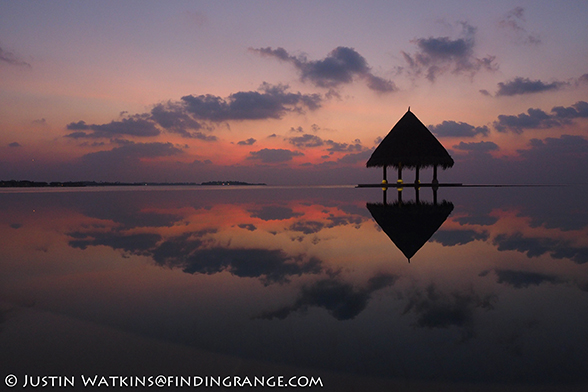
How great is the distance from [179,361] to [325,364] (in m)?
0.94

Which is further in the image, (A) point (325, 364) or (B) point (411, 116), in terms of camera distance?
(B) point (411, 116)

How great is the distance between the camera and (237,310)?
321 cm

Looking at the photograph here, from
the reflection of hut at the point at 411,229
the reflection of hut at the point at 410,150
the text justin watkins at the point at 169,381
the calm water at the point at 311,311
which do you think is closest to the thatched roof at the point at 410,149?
the reflection of hut at the point at 410,150

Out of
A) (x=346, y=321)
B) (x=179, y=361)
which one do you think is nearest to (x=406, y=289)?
(x=346, y=321)

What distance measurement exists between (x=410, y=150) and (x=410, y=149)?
0.28 feet

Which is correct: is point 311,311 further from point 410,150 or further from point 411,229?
point 410,150

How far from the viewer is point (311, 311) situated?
3156 millimetres

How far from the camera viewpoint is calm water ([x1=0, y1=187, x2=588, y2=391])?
2.18 metres

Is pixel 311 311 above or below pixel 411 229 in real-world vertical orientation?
below

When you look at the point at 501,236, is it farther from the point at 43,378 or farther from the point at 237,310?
the point at 43,378

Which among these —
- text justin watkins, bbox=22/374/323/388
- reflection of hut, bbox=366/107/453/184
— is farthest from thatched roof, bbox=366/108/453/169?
text justin watkins, bbox=22/374/323/388

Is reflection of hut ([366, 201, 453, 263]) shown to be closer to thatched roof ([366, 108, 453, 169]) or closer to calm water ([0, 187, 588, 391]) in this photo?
calm water ([0, 187, 588, 391])

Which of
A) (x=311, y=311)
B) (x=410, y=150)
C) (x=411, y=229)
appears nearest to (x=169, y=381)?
(x=311, y=311)

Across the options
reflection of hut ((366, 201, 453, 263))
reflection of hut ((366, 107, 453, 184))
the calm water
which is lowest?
the calm water
